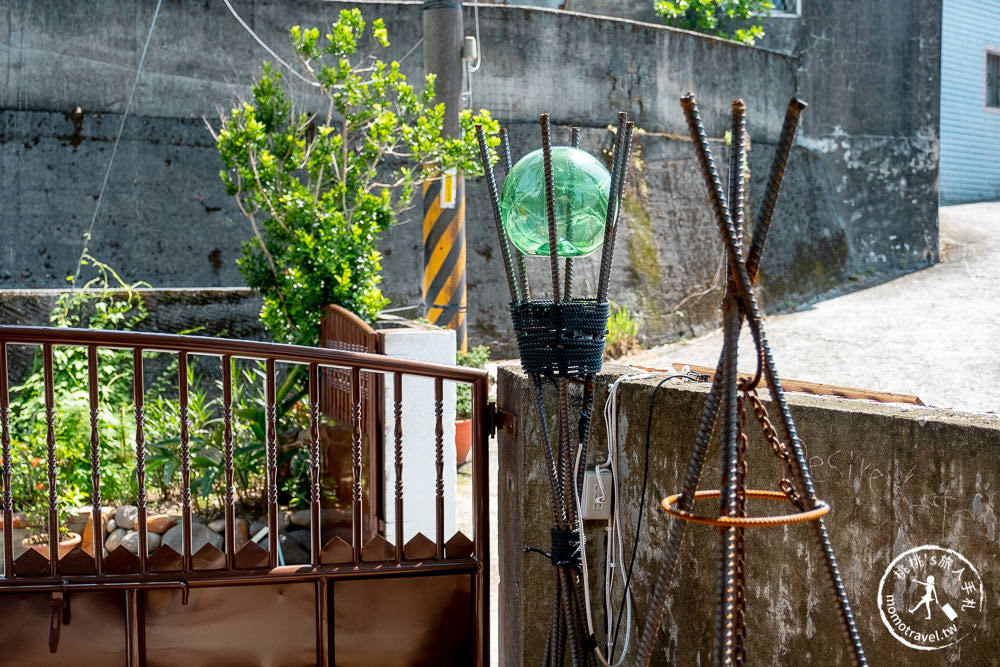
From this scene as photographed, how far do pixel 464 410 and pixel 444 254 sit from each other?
3.83 ft

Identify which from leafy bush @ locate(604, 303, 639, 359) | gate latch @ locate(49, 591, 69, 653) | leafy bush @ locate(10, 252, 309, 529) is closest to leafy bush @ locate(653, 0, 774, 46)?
leafy bush @ locate(604, 303, 639, 359)

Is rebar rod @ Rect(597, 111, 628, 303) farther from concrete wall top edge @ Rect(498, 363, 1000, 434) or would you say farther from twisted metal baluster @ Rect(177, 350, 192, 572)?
twisted metal baluster @ Rect(177, 350, 192, 572)

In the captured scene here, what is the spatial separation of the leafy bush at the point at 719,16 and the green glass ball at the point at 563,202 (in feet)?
37.9

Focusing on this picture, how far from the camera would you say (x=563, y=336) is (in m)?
2.80

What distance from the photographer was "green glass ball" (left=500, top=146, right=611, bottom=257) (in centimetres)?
300

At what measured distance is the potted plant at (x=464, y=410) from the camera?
6.66 metres

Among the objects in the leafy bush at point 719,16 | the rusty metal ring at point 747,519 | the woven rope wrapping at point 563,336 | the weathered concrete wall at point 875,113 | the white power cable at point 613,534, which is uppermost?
the leafy bush at point 719,16

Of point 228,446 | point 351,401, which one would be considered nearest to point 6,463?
point 228,446

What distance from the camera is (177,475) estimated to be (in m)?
6.06

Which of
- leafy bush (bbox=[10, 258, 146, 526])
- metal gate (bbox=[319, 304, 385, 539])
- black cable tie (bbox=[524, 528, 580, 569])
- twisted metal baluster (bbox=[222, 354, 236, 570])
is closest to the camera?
black cable tie (bbox=[524, 528, 580, 569])

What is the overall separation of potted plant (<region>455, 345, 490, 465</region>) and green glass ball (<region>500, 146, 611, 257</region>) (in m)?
3.04

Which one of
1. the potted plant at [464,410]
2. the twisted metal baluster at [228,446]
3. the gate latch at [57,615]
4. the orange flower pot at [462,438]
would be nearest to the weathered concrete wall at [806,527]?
the twisted metal baluster at [228,446]

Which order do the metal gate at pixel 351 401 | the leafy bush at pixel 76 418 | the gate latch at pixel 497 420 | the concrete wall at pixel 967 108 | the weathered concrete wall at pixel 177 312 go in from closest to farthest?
the gate latch at pixel 497 420 < the metal gate at pixel 351 401 < the leafy bush at pixel 76 418 < the weathered concrete wall at pixel 177 312 < the concrete wall at pixel 967 108

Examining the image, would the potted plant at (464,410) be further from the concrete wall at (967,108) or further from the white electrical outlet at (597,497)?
the concrete wall at (967,108)
